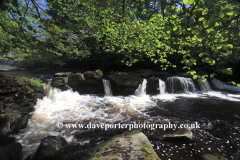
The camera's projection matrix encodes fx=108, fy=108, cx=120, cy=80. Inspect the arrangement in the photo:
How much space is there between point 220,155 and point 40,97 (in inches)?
365

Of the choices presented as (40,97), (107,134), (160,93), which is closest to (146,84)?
(160,93)

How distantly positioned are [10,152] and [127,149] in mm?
2993

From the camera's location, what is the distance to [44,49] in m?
3.07

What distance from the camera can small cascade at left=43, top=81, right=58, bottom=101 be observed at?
26.5 feet

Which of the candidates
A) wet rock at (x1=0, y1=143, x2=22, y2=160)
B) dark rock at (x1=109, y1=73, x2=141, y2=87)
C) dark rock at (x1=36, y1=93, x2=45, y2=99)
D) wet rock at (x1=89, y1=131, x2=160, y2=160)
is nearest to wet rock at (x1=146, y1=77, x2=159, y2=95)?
dark rock at (x1=109, y1=73, x2=141, y2=87)

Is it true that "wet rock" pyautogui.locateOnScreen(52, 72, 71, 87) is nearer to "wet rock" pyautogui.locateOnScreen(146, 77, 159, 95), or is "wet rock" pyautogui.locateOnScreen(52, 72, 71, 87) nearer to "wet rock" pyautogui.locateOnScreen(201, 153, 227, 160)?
"wet rock" pyautogui.locateOnScreen(146, 77, 159, 95)

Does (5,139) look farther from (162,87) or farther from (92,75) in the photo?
(162,87)

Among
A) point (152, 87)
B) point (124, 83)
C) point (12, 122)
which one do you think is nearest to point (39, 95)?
point (12, 122)

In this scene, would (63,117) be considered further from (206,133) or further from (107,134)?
(206,133)

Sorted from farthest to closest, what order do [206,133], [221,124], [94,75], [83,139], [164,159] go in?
[94,75] < [221,124] < [206,133] < [83,139] < [164,159]

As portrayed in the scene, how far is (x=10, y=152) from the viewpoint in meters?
2.75

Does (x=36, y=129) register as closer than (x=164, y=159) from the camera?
No

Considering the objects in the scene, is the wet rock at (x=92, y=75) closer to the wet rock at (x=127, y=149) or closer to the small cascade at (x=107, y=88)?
the small cascade at (x=107, y=88)

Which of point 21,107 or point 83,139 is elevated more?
point 21,107
